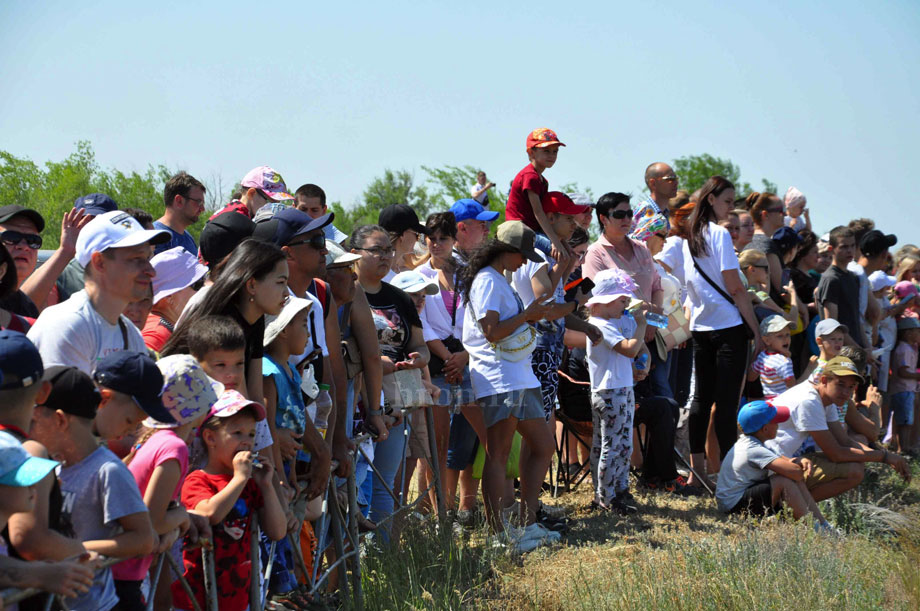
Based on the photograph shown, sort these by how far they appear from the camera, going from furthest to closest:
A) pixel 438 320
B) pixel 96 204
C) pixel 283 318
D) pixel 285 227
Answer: pixel 438 320 → pixel 96 204 → pixel 285 227 → pixel 283 318

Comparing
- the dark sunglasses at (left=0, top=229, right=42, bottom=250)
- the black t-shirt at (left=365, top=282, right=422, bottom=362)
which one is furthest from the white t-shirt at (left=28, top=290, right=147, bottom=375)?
the black t-shirt at (left=365, top=282, right=422, bottom=362)

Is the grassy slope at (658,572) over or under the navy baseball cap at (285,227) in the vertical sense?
under

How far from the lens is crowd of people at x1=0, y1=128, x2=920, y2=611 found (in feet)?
10.3

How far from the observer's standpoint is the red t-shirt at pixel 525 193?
7.97 metres

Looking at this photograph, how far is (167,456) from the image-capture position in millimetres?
3252

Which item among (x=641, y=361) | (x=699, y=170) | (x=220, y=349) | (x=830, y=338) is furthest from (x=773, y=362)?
(x=699, y=170)

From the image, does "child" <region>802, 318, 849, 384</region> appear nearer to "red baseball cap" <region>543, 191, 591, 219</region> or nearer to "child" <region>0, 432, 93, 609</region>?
"red baseball cap" <region>543, 191, 591, 219</region>

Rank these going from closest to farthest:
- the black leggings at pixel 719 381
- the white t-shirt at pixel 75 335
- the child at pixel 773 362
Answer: the white t-shirt at pixel 75 335 → the black leggings at pixel 719 381 → the child at pixel 773 362

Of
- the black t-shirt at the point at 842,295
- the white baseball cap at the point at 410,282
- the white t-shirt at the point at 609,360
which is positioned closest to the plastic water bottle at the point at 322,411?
the white baseball cap at the point at 410,282

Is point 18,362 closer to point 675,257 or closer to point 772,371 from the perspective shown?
point 675,257

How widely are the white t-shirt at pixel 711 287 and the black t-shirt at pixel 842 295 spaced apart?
2335 mm

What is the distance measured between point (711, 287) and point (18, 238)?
5603 millimetres

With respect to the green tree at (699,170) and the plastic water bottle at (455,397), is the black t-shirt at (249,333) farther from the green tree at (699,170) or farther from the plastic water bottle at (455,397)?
the green tree at (699,170)

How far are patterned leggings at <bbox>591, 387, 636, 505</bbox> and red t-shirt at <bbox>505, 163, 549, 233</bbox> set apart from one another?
145cm
